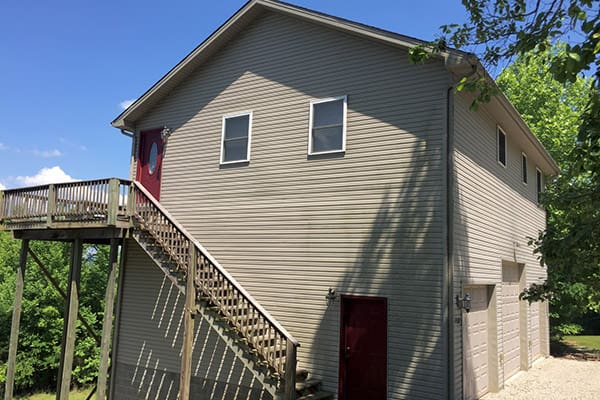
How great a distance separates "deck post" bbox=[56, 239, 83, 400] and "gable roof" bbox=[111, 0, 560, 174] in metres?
4.33

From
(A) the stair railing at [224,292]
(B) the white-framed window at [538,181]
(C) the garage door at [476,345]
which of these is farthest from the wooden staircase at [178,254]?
(B) the white-framed window at [538,181]

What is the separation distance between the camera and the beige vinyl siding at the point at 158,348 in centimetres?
1138

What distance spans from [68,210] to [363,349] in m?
7.81

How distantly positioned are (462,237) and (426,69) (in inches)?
137

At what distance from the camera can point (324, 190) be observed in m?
10.5

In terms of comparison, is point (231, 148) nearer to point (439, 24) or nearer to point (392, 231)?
point (392, 231)

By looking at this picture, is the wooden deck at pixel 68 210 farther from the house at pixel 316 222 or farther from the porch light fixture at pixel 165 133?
the porch light fixture at pixel 165 133

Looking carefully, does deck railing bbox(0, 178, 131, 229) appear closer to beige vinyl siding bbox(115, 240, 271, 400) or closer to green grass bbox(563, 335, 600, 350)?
beige vinyl siding bbox(115, 240, 271, 400)

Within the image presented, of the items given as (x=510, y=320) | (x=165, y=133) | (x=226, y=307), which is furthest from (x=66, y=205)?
(x=510, y=320)

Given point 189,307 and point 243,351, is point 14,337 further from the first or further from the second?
point 243,351

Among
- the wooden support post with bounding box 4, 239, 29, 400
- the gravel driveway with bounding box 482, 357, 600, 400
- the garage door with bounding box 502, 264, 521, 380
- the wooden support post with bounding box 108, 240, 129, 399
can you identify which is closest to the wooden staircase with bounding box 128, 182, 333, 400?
the wooden support post with bounding box 108, 240, 129, 399

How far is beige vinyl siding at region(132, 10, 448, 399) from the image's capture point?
9.12 m

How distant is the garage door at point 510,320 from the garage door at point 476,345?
167 cm

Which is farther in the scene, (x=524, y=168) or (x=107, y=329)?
(x=524, y=168)
